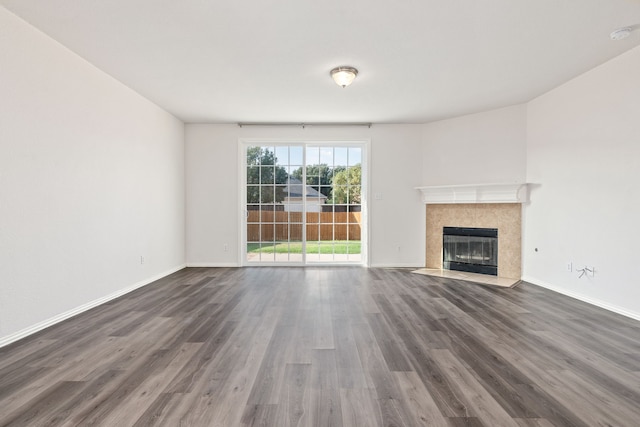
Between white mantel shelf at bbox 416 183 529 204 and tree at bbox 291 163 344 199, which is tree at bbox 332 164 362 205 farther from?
white mantel shelf at bbox 416 183 529 204

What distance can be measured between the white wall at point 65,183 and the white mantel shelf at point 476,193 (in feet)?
14.9

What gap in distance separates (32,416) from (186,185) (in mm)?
4460

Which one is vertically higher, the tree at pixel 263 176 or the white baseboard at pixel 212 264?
the tree at pixel 263 176

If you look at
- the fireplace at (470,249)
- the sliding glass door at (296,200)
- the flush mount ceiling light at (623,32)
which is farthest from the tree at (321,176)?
the flush mount ceiling light at (623,32)

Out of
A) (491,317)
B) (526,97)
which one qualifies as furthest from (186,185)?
(526,97)

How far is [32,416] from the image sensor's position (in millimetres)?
1579

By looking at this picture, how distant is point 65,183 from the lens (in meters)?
3.00

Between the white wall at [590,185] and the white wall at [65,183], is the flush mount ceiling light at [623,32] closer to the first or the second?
the white wall at [590,185]

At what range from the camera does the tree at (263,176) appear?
19.0 ft

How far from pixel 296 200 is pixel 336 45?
10.6 feet

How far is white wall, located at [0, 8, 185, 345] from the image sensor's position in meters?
2.49

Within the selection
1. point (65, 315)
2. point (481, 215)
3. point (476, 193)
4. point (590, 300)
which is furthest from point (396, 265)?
point (65, 315)

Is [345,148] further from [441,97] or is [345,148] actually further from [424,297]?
[424,297]

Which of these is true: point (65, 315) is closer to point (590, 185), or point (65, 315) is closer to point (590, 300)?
point (590, 300)
